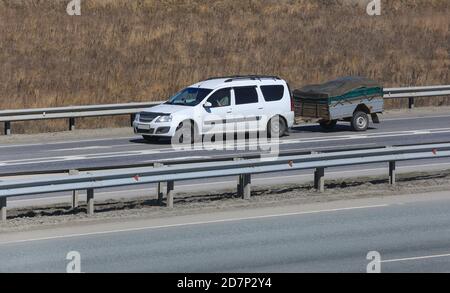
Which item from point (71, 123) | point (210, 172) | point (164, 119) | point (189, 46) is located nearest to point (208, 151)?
point (164, 119)

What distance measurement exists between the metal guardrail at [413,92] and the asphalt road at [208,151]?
Result: 219cm

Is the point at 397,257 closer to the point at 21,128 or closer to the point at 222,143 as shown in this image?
the point at 222,143

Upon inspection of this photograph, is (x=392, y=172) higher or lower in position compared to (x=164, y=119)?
lower

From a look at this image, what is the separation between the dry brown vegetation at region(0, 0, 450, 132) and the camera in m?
39.2

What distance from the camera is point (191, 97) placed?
2839 cm

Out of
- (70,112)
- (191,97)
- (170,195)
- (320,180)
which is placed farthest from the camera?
(70,112)

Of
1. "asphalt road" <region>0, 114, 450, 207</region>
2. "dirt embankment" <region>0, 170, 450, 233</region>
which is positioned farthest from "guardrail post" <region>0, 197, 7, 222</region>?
"asphalt road" <region>0, 114, 450, 207</region>

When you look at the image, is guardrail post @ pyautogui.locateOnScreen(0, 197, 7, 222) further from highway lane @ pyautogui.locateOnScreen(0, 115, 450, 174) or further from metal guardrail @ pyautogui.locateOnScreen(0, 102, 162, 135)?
metal guardrail @ pyautogui.locateOnScreen(0, 102, 162, 135)

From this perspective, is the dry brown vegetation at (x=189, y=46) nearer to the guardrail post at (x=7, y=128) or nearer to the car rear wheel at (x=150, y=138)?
the guardrail post at (x=7, y=128)

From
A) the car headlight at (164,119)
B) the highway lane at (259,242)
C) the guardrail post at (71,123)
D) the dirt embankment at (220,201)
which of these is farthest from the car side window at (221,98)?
the highway lane at (259,242)

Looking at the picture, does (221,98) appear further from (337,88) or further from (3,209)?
(3,209)

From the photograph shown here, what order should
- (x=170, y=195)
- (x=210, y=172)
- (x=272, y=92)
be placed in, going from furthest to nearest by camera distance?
(x=272, y=92)
(x=210, y=172)
(x=170, y=195)

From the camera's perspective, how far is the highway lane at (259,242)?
13.8 m

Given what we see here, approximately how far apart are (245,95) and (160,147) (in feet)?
9.82
